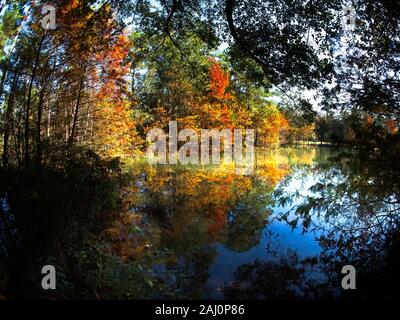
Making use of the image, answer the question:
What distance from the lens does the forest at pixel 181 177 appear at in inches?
178

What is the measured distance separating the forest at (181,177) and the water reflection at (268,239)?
0.14ft

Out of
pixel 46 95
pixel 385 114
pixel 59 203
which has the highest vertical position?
pixel 46 95

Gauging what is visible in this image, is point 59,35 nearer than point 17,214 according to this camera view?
No

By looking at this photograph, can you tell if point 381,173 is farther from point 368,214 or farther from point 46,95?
point 46,95

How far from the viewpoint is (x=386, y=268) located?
5.03 m

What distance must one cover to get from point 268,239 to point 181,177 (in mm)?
8841

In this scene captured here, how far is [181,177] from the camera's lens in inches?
613

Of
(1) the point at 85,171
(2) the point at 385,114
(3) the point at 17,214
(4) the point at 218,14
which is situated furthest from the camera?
(4) the point at 218,14

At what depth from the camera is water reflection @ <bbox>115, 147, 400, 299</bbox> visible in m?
4.82

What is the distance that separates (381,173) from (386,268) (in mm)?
2043

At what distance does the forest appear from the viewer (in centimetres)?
452

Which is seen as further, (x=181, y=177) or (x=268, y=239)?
(x=181, y=177)

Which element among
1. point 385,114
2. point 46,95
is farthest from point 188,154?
point 385,114

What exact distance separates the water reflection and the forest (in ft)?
0.14
